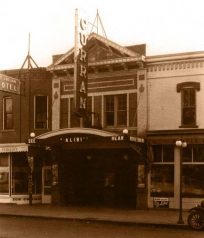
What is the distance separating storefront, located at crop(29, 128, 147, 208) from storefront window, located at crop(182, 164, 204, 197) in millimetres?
1971

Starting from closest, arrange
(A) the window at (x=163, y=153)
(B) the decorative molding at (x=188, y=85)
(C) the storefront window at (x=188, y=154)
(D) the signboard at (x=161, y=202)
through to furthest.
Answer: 1. (B) the decorative molding at (x=188, y=85)
2. (C) the storefront window at (x=188, y=154)
3. (D) the signboard at (x=161, y=202)
4. (A) the window at (x=163, y=153)

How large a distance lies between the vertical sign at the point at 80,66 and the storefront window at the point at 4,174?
22.5 feet

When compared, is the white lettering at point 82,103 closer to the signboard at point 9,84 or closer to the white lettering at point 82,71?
the white lettering at point 82,71

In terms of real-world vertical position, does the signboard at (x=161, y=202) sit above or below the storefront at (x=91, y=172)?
below

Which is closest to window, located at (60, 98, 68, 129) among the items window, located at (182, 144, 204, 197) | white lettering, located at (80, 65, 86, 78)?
white lettering, located at (80, 65, 86, 78)

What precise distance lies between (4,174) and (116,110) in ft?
24.9

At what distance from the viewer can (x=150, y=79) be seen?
24578 millimetres

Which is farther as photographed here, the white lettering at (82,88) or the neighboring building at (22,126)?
the neighboring building at (22,126)

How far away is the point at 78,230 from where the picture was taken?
55.1 ft

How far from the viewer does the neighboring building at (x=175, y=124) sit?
2331 centimetres

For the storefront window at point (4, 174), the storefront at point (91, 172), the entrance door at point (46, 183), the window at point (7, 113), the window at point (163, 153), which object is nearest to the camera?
the window at point (163, 153)

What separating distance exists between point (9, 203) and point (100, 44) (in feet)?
32.2

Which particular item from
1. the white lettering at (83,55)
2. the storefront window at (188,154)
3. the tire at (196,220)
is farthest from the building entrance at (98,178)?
the tire at (196,220)

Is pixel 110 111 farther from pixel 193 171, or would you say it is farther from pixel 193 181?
pixel 193 181
